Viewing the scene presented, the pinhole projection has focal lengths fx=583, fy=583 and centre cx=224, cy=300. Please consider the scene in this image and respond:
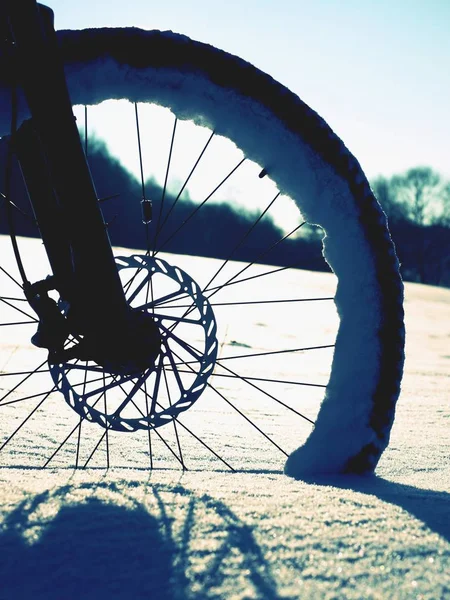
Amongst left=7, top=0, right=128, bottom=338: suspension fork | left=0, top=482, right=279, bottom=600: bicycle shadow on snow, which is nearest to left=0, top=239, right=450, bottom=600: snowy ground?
left=0, top=482, right=279, bottom=600: bicycle shadow on snow

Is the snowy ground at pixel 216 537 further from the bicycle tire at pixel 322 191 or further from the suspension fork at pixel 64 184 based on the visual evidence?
the suspension fork at pixel 64 184

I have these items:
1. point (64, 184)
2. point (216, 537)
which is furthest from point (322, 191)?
point (216, 537)

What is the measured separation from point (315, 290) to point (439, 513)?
5534 mm

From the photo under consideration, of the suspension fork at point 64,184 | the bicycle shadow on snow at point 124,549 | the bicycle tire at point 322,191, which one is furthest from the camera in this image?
the bicycle tire at point 322,191

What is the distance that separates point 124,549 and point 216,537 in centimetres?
16

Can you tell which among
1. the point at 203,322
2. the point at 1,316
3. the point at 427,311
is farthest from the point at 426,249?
the point at 203,322

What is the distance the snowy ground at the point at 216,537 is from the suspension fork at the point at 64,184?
43 centimetres

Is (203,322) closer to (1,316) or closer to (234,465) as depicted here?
(234,465)

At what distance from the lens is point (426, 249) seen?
20.5 meters

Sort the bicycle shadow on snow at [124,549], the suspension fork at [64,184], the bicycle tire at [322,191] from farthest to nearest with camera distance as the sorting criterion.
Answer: the bicycle tire at [322,191] < the suspension fork at [64,184] < the bicycle shadow on snow at [124,549]

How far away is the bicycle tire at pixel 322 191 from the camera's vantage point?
1.53 meters

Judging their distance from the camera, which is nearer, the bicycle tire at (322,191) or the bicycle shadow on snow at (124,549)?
the bicycle shadow on snow at (124,549)

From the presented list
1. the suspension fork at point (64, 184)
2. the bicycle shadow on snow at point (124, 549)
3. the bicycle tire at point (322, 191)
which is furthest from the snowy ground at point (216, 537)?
the suspension fork at point (64, 184)

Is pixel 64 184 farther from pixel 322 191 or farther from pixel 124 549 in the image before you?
pixel 124 549
